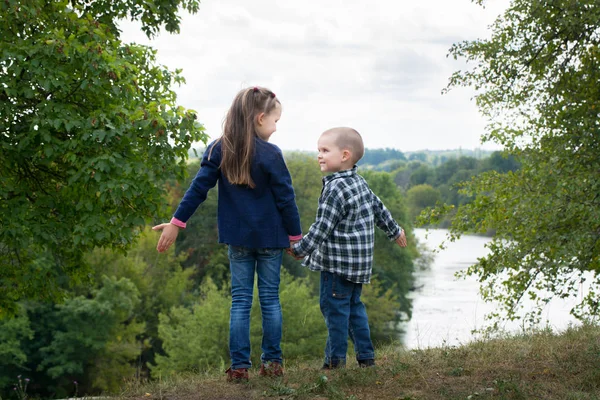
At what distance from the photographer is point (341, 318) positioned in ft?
15.9

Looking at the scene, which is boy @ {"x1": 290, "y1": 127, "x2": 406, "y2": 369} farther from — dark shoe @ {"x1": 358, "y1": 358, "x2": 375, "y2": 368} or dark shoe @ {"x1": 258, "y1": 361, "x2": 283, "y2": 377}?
dark shoe @ {"x1": 258, "y1": 361, "x2": 283, "y2": 377}

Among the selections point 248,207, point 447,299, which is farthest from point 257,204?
point 447,299

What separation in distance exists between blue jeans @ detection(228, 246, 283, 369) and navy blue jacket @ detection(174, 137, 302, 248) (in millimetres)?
136

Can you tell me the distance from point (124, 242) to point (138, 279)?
2623cm

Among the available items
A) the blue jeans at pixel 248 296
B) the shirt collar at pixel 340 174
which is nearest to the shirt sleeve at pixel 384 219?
the shirt collar at pixel 340 174

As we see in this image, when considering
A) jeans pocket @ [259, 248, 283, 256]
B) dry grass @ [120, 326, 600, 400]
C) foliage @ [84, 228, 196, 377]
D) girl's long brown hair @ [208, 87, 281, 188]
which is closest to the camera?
dry grass @ [120, 326, 600, 400]

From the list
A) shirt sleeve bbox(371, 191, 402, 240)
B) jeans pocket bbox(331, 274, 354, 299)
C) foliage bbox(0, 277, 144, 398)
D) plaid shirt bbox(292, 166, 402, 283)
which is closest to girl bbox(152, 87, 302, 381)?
plaid shirt bbox(292, 166, 402, 283)

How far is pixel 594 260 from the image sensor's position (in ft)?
32.4

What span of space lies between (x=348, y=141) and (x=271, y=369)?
1.62 metres

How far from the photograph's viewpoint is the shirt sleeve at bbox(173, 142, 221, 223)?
460 cm

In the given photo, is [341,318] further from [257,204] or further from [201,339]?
[201,339]

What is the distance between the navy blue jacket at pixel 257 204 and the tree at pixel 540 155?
5879 mm

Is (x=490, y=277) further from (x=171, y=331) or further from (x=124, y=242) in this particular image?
(x=171, y=331)

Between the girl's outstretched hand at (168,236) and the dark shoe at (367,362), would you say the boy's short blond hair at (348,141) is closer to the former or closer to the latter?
the girl's outstretched hand at (168,236)
